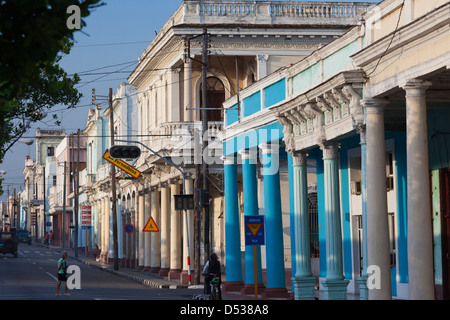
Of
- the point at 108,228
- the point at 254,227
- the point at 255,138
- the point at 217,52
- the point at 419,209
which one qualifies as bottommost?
the point at 254,227

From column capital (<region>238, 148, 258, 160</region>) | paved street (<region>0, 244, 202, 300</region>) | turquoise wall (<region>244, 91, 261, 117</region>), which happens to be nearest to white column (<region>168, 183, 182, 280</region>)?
paved street (<region>0, 244, 202, 300</region>)

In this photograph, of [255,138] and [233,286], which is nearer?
[255,138]

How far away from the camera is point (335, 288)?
21.8m

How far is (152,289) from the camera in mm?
36188

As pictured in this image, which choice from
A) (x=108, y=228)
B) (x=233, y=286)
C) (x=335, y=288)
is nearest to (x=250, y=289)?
(x=233, y=286)

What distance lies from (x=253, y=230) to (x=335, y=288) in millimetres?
3303

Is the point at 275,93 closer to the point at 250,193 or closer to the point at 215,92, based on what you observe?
the point at 250,193

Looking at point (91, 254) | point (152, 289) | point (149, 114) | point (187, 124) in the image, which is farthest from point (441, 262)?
point (91, 254)

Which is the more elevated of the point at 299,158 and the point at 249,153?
the point at 249,153

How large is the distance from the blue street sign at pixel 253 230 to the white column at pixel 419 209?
8.18 meters

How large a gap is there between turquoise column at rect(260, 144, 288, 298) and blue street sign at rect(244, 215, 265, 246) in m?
2.27

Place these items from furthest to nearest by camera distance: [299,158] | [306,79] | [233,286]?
1. [233,286]
2. [299,158]
3. [306,79]
